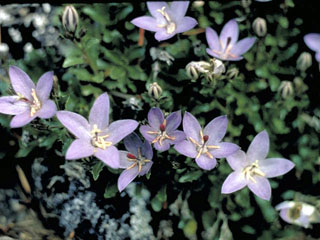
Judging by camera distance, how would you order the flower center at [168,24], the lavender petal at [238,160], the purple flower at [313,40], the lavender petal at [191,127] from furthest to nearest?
the purple flower at [313,40], the flower center at [168,24], the lavender petal at [238,160], the lavender petal at [191,127]

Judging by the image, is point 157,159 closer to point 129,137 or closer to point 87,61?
point 129,137

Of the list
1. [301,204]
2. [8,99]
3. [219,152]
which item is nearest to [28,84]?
[8,99]

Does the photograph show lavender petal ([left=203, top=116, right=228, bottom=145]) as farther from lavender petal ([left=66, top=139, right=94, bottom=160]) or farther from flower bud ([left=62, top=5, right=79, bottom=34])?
flower bud ([left=62, top=5, right=79, bottom=34])

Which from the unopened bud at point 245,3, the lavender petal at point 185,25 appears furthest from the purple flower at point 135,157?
the unopened bud at point 245,3

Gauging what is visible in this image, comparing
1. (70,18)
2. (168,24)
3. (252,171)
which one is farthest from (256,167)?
(70,18)

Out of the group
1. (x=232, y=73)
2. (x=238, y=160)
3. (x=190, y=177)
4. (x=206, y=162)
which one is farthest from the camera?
(x=232, y=73)

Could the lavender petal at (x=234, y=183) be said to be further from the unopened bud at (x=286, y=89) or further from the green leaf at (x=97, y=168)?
the unopened bud at (x=286, y=89)

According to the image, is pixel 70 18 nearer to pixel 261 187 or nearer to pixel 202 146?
pixel 202 146

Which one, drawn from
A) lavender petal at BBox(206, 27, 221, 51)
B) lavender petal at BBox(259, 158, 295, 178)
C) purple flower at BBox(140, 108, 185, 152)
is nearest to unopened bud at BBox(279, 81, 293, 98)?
lavender petal at BBox(206, 27, 221, 51)
